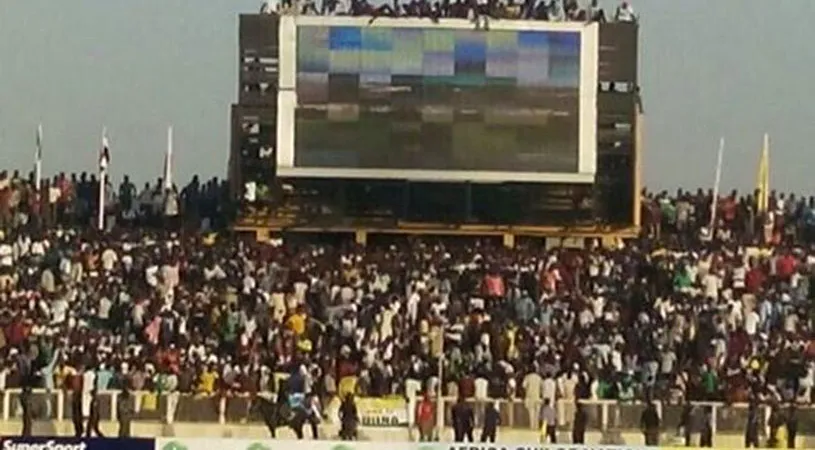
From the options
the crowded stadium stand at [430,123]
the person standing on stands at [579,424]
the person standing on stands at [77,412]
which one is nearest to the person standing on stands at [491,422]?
the person standing on stands at [579,424]

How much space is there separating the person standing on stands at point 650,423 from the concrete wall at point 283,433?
0.44ft

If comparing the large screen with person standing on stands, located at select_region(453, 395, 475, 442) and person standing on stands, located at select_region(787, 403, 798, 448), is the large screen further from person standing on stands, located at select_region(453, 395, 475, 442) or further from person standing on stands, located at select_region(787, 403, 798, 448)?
person standing on stands, located at select_region(787, 403, 798, 448)

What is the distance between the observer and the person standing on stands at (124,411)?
110 feet

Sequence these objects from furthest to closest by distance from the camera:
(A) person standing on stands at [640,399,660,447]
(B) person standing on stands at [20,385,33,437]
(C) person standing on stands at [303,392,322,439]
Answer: (B) person standing on stands at [20,385,33,437] < (C) person standing on stands at [303,392,322,439] < (A) person standing on stands at [640,399,660,447]

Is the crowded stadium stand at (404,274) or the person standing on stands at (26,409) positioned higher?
the crowded stadium stand at (404,274)

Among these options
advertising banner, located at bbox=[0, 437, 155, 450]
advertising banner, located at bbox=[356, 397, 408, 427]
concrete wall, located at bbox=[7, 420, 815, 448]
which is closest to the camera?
advertising banner, located at bbox=[0, 437, 155, 450]

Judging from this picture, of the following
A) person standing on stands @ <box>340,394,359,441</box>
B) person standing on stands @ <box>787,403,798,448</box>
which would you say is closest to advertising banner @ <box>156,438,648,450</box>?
person standing on stands @ <box>340,394,359,441</box>

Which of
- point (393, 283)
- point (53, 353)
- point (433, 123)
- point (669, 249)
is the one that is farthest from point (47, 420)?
point (433, 123)

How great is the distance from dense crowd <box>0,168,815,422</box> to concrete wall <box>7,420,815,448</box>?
785 millimetres

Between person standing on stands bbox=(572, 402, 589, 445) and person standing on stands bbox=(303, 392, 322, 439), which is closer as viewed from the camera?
person standing on stands bbox=(572, 402, 589, 445)

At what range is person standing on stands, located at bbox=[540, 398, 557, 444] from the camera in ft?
109

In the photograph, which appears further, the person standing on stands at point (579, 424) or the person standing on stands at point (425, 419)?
the person standing on stands at point (425, 419)

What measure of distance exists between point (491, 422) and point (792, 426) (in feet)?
15.5

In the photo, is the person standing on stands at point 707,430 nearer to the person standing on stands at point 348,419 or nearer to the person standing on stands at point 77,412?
the person standing on stands at point 348,419
